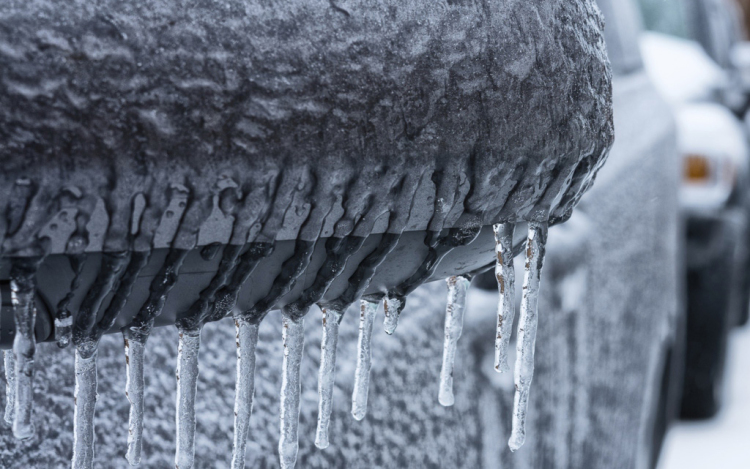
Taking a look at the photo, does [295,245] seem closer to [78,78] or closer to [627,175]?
[78,78]

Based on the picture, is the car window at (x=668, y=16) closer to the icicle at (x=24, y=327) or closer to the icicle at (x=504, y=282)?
the icicle at (x=504, y=282)

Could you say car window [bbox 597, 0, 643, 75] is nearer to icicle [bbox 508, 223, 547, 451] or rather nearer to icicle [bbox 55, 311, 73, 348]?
icicle [bbox 508, 223, 547, 451]

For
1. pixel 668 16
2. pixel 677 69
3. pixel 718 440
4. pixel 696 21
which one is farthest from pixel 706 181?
pixel 696 21

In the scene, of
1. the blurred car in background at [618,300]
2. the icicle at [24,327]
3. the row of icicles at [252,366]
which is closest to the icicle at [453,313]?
the row of icicles at [252,366]

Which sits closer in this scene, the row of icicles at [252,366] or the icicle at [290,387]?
the row of icicles at [252,366]

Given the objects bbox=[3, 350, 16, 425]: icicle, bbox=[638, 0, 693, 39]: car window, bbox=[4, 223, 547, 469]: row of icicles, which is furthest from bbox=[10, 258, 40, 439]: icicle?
bbox=[638, 0, 693, 39]: car window

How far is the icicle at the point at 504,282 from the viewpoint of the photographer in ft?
1.80

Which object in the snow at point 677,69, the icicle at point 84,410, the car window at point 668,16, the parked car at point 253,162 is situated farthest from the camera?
the car window at point 668,16

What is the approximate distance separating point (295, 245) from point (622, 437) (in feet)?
4.24

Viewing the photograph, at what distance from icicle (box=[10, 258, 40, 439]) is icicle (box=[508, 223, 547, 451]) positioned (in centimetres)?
31

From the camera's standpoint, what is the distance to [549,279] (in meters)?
1.15

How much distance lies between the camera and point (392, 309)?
593 millimetres

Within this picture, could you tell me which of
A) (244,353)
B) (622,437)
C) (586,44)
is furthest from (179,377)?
(622,437)

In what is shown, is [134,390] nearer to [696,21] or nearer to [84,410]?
[84,410]
